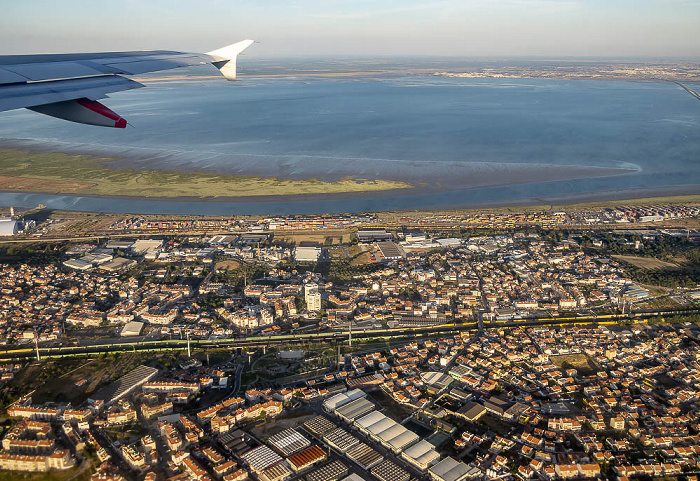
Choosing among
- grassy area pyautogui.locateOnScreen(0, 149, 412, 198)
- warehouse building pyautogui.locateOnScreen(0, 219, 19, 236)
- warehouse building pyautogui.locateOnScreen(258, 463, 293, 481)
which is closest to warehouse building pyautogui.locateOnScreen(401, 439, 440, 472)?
warehouse building pyautogui.locateOnScreen(258, 463, 293, 481)


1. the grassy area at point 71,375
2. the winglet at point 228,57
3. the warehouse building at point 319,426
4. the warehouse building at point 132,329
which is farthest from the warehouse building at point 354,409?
the winglet at point 228,57

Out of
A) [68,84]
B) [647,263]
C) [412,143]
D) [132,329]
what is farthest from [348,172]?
[68,84]

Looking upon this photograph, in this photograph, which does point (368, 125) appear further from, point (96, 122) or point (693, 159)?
point (96, 122)

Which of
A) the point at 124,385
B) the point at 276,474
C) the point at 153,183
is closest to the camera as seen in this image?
the point at 276,474

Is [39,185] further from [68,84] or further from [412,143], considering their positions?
[68,84]

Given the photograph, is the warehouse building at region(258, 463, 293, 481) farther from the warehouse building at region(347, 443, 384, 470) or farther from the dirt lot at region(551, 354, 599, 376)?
the dirt lot at region(551, 354, 599, 376)

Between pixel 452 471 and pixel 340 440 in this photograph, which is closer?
pixel 452 471

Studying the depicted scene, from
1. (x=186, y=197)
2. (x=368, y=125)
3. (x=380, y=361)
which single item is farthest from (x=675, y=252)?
(x=368, y=125)
